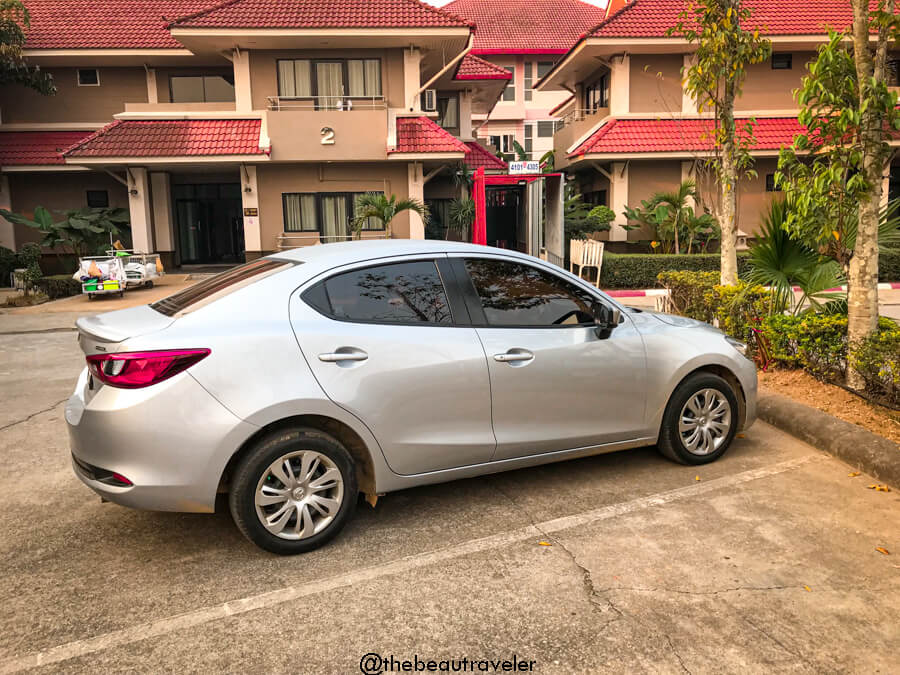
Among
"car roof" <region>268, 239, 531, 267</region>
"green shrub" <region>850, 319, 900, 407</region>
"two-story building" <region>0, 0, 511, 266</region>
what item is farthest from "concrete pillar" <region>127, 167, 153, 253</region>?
"green shrub" <region>850, 319, 900, 407</region>

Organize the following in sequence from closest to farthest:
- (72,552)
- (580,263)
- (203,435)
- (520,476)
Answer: (203,435) < (72,552) < (520,476) < (580,263)

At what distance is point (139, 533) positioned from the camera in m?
4.31

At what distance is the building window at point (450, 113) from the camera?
1097 inches

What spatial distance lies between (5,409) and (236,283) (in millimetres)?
4415

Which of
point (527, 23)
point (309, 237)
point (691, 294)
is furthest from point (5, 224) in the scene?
point (527, 23)

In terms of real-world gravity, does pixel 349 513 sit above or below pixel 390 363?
below

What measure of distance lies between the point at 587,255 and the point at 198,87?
45.3 ft

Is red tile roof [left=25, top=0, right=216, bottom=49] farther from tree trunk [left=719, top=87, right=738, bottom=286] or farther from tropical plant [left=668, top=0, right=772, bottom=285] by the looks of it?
tree trunk [left=719, top=87, right=738, bottom=286]

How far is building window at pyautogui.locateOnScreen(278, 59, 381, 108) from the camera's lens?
Answer: 20875 millimetres

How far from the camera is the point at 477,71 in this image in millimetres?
26797

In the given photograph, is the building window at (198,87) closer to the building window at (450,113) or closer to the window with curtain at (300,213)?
the window with curtain at (300,213)

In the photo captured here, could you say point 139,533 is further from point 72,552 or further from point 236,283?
point 236,283

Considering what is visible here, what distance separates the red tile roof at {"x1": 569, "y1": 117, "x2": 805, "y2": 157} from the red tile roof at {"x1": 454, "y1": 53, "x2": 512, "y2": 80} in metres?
6.06

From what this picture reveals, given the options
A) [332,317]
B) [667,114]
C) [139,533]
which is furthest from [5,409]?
[667,114]
